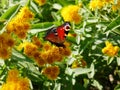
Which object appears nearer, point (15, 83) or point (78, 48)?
point (15, 83)

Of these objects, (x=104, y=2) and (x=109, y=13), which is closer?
(x=104, y=2)

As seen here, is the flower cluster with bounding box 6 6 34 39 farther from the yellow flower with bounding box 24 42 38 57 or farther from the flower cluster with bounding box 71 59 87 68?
the flower cluster with bounding box 71 59 87 68

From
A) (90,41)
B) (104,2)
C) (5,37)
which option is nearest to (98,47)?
(90,41)

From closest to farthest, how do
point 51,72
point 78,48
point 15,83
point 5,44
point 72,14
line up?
point 15,83, point 5,44, point 51,72, point 72,14, point 78,48

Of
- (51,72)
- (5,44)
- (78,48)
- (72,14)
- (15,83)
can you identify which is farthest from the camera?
(78,48)

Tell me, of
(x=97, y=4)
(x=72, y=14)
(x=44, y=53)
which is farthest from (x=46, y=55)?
(x=97, y=4)

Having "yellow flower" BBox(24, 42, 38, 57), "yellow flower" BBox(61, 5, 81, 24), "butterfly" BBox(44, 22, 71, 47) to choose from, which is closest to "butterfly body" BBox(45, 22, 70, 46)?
"butterfly" BBox(44, 22, 71, 47)

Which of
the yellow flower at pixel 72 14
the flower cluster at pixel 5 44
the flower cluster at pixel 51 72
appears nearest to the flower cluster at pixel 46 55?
the flower cluster at pixel 51 72

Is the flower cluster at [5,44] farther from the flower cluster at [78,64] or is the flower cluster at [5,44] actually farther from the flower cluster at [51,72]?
the flower cluster at [78,64]

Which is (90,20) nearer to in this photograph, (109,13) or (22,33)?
(109,13)

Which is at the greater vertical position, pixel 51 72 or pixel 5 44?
pixel 5 44

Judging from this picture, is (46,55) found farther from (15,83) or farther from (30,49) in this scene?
(15,83)
